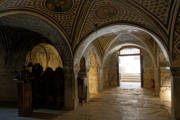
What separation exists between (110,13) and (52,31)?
2.87 m

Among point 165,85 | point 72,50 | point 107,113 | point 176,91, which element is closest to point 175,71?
point 176,91

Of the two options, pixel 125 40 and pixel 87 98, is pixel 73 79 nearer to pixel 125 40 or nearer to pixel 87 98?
pixel 87 98

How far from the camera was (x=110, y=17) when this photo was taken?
6164mm

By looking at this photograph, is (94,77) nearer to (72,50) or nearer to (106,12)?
(72,50)

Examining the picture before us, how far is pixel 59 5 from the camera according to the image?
5.40 metres

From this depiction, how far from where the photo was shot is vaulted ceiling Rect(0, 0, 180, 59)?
193 inches

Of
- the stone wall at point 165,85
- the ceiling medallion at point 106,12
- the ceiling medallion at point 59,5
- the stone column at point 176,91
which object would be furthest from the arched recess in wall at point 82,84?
the stone wall at point 165,85

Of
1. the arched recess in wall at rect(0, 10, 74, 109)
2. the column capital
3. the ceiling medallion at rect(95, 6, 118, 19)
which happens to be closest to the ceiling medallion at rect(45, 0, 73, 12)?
the arched recess in wall at rect(0, 10, 74, 109)

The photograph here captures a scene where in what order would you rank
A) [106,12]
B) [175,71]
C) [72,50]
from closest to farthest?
[175,71]
[106,12]
[72,50]

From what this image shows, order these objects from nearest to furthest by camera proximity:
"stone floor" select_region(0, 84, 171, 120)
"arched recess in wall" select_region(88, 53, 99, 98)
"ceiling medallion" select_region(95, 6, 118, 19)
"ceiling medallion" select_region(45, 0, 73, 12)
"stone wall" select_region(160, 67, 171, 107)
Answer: "ceiling medallion" select_region(45, 0, 73, 12) < "ceiling medallion" select_region(95, 6, 118, 19) < "stone floor" select_region(0, 84, 171, 120) < "stone wall" select_region(160, 67, 171, 107) < "arched recess in wall" select_region(88, 53, 99, 98)

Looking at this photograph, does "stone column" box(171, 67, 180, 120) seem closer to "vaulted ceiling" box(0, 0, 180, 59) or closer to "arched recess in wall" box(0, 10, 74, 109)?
"vaulted ceiling" box(0, 0, 180, 59)

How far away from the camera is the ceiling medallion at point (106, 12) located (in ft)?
18.3

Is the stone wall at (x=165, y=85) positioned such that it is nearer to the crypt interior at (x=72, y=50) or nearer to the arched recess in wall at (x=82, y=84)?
the crypt interior at (x=72, y=50)

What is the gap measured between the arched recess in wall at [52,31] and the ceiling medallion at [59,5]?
2.09 feet
